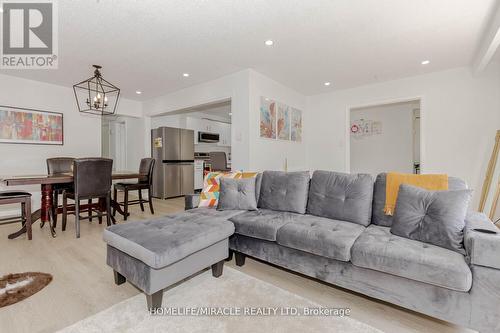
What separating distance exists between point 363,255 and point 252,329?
83 centimetres

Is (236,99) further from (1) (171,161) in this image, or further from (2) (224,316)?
(2) (224,316)

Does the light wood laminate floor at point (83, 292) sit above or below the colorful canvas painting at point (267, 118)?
below

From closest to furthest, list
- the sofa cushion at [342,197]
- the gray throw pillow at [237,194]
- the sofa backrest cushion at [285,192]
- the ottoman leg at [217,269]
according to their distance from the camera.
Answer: the ottoman leg at [217,269] < the sofa cushion at [342,197] < the sofa backrest cushion at [285,192] < the gray throw pillow at [237,194]

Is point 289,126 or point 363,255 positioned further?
point 289,126

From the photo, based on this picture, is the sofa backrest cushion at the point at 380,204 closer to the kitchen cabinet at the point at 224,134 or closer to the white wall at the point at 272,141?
the white wall at the point at 272,141

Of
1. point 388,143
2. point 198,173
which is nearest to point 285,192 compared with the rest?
point 388,143

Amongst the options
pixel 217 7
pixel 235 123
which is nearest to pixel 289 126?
pixel 235 123

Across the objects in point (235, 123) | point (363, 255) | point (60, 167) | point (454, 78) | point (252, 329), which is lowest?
point (252, 329)

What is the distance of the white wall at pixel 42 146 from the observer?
3938mm

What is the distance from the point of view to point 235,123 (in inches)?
152

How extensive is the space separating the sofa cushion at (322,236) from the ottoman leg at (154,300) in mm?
936

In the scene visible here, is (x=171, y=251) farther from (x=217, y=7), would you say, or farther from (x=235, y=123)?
(x=235, y=123)

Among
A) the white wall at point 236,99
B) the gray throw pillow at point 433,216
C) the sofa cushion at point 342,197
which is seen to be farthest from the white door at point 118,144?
the gray throw pillow at point 433,216

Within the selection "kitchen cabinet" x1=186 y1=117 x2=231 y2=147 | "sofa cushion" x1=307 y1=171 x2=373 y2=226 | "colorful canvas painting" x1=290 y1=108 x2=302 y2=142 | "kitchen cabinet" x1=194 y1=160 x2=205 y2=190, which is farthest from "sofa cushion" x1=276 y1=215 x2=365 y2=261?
"kitchen cabinet" x1=186 y1=117 x2=231 y2=147
